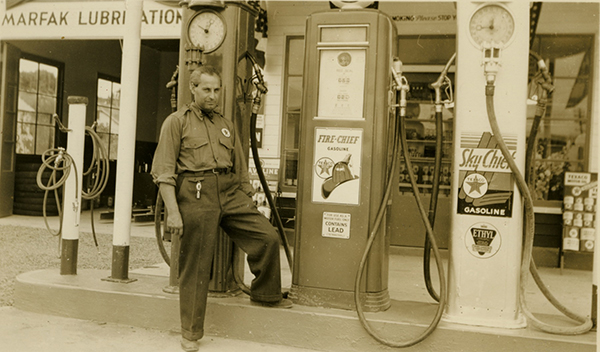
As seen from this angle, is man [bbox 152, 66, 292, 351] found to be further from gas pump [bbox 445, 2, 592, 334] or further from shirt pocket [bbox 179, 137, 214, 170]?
gas pump [bbox 445, 2, 592, 334]

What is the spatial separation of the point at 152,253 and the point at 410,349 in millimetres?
4817

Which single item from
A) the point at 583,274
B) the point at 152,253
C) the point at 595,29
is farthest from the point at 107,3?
the point at 583,274

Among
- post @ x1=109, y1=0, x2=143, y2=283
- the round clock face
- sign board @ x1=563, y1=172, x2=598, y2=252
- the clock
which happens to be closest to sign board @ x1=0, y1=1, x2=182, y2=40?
post @ x1=109, y1=0, x2=143, y2=283

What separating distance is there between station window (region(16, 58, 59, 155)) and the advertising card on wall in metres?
10.2

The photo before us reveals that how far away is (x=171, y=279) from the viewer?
15.0ft

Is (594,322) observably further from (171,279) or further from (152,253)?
(152,253)

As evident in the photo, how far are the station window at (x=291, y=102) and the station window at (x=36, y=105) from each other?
6.57 m

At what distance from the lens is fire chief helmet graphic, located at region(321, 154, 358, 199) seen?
4.20m

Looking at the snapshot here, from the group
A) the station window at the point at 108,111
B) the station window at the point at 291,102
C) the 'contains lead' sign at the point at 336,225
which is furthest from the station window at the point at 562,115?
the station window at the point at 108,111

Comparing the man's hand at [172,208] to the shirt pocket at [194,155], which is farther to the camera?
the shirt pocket at [194,155]

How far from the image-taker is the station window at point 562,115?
26.0 ft

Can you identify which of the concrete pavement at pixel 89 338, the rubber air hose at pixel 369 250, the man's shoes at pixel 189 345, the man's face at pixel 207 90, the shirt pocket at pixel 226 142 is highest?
the man's face at pixel 207 90

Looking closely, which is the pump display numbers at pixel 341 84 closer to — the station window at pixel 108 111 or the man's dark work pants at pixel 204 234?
the man's dark work pants at pixel 204 234

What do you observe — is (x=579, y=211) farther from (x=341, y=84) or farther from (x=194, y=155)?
(x=194, y=155)
